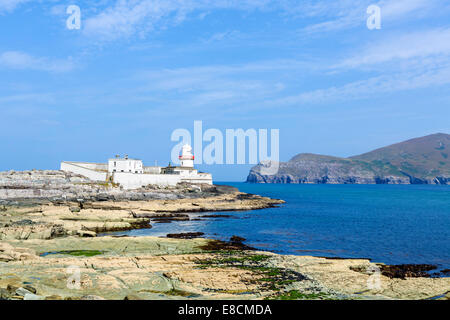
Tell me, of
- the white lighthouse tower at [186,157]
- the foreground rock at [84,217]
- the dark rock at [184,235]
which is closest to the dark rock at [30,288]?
the foreground rock at [84,217]

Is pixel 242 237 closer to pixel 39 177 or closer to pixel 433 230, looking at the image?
pixel 433 230

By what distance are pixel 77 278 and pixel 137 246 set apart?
9.70m

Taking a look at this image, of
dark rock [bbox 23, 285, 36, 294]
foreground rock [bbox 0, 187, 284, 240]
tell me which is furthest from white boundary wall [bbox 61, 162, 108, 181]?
dark rock [bbox 23, 285, 36, 294]

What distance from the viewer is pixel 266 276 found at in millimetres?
18703

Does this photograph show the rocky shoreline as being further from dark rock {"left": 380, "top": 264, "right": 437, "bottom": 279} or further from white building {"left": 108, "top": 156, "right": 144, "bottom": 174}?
white building {"left": 108, "top": 156, "right": 144, "bottom": 174}

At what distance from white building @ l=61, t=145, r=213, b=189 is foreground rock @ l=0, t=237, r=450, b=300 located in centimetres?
5117

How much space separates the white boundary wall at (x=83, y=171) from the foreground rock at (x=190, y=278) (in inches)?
2108

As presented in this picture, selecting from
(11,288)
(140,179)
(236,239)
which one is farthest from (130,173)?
(11,288)

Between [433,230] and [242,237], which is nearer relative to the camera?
[242,237]

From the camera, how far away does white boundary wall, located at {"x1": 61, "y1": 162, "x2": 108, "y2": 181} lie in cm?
7656

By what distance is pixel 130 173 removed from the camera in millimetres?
75500

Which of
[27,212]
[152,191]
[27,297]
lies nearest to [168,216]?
[27,212]

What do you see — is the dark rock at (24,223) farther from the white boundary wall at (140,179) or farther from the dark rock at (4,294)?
the white boundary wall at (140,179)

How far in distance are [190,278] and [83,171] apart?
6809 cm
